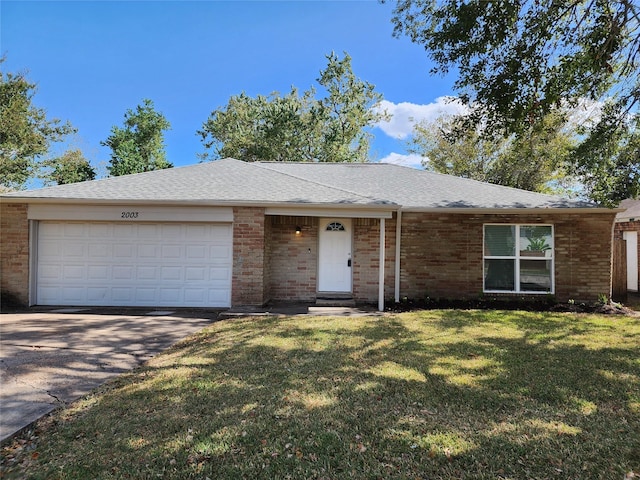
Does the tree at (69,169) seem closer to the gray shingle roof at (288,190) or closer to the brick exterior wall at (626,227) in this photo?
the gray shingle roof at (288,190)

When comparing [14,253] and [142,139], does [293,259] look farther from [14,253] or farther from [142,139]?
[142,139]

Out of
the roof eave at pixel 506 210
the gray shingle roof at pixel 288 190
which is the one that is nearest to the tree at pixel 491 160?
the gray shingle roof at pixel 288 190

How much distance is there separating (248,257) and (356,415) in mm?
6315

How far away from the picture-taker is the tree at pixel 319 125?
25594 millimetres

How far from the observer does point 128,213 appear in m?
9.40

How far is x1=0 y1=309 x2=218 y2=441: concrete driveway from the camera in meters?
3.97

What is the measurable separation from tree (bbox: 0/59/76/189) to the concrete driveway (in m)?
18.9

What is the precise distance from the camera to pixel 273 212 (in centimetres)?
942

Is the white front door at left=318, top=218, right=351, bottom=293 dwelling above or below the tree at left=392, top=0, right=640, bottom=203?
below

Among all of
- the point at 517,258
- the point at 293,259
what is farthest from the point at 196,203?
the point at 517,258

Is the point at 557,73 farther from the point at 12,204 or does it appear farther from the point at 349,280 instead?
the point at 12,204

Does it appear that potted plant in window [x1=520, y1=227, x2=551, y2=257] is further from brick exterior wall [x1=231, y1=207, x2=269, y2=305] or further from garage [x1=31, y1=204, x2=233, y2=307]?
garage [x1=31, y1=204, x2=233, y2=307]

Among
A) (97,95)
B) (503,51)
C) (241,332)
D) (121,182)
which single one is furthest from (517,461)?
(97,95)

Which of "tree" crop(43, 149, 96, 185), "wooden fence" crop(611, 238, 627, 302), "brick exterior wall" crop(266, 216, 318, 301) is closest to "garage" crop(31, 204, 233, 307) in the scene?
"brick exterior wall" crop(266, 216, 318, 301)
